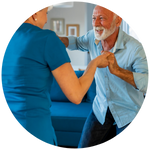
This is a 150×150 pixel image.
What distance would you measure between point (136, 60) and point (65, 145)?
1.75 ft

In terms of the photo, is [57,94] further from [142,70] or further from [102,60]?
[142,70]

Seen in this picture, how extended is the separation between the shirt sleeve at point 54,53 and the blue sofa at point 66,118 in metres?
0.31

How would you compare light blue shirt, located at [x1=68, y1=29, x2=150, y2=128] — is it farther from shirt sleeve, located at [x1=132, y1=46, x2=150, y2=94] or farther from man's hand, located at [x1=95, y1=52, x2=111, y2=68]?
man's hand, located at [x1=95, y1=52, x2=111, y2=68]

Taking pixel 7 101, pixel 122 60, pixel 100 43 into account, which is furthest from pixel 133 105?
pixel 7 101

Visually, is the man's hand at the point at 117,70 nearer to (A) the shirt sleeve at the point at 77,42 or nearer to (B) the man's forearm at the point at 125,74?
(B) the man's forearm at the point at 125,74

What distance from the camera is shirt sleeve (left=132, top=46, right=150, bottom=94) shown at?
0.76 meters

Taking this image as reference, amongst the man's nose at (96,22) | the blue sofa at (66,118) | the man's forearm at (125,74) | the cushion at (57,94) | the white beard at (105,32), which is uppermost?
the man's nose at (96,22)

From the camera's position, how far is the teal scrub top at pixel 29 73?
0.53 meters

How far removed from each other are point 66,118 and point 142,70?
432 millimetres

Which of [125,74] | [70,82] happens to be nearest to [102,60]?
[125,74]

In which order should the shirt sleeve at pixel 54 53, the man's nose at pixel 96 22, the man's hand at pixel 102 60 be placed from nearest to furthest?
the shirt sleeve at pixel 54 53 → the man's hand at pixel 102 60 → the man's nose at pixel 96 22

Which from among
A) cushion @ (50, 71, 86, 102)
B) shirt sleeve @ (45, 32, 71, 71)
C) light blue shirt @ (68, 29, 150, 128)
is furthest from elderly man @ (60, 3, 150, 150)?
shirt sleeve @ (45, 32, 71, 71)

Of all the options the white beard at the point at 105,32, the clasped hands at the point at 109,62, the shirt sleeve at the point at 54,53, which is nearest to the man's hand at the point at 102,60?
the clasped hands at the point at 109,62

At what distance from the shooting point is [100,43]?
92 cm
